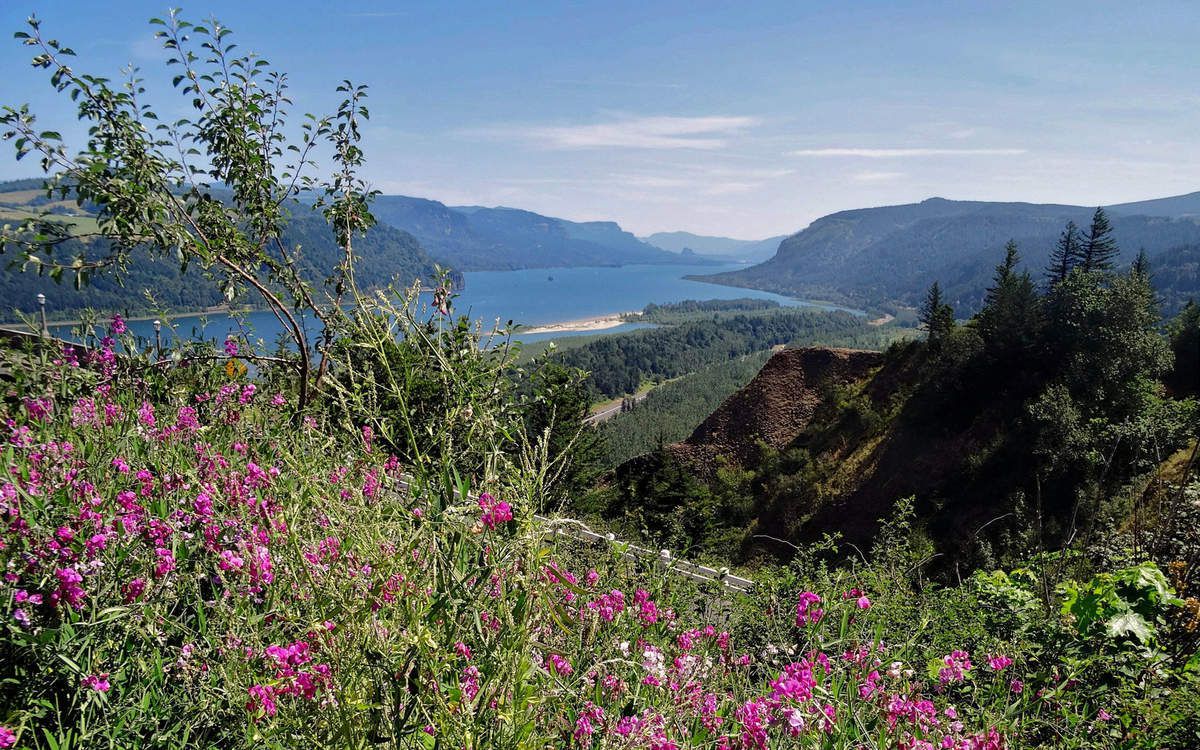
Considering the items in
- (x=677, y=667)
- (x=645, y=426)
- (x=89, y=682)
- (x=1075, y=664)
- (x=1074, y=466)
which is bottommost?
(x=645, y=426)

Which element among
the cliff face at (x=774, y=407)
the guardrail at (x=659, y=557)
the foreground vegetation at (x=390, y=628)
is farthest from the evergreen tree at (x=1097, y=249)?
the foreground vegetation at (x=390, y=628)

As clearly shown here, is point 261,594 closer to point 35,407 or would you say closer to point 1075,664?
point 35,407

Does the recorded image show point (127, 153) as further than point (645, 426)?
No

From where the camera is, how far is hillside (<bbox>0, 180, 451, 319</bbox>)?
3605mm

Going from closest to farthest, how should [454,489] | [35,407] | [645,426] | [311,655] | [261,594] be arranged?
[454,489] → [311,655] → [261,594] → [35,407] → [645,426]

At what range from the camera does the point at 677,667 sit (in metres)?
2.20

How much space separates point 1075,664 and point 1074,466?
60.1 ft

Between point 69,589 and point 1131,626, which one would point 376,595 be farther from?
point 1131,626

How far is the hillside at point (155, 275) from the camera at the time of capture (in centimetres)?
361

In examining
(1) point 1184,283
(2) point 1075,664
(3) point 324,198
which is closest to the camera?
(2) point 1075,664

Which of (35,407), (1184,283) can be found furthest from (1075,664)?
(1184,283)

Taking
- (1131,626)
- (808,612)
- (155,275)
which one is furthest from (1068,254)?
(155,275)

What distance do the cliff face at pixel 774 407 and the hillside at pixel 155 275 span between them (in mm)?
16483

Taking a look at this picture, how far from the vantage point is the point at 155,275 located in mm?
38250
